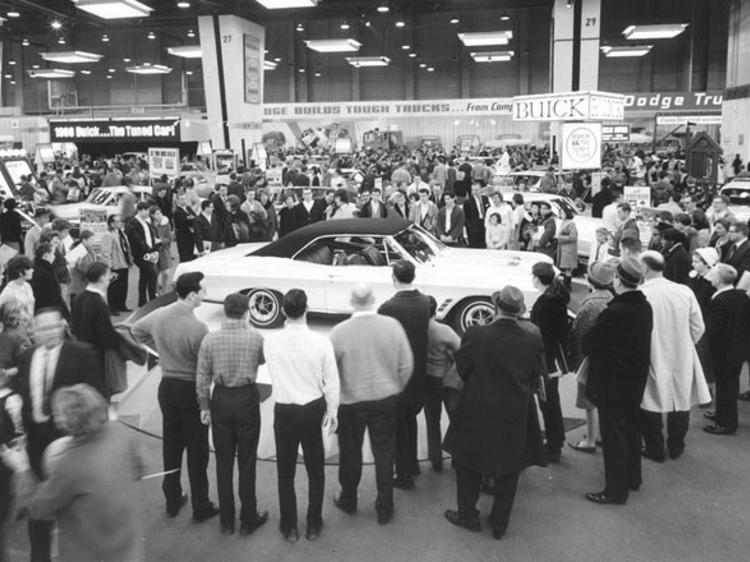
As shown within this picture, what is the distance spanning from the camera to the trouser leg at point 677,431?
545cm

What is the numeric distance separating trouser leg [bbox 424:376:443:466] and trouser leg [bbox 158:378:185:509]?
1711 millimetres

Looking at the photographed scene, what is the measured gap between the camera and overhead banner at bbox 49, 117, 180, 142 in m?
24.3

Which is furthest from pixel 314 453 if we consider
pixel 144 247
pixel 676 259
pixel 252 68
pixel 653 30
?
pixel 653 30

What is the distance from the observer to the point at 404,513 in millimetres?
4738

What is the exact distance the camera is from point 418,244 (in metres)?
8.81

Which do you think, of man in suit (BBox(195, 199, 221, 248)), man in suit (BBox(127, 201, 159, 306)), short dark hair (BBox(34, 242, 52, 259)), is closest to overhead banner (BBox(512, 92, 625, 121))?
man in suit (BBox(195, 199, 221, 248))

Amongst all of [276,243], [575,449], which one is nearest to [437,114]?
[276,243]

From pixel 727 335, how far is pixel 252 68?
77.9ft

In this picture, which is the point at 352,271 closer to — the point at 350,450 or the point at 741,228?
the point at 350,450

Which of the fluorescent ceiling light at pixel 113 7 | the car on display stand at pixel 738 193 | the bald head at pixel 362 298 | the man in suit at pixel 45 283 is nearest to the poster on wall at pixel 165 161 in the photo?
the fluorescent ceiling light at pixel 113 7

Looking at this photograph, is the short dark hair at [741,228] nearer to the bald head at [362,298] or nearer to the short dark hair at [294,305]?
the bald head at [362,298]

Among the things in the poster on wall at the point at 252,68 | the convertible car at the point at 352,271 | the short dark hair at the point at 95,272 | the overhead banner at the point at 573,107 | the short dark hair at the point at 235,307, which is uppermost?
the poster on wall at the point at 252,68

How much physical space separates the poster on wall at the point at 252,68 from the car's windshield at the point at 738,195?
56.4ft

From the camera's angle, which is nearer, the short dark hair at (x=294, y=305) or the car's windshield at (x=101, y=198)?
the short dark hair at (x=294, y=305)
